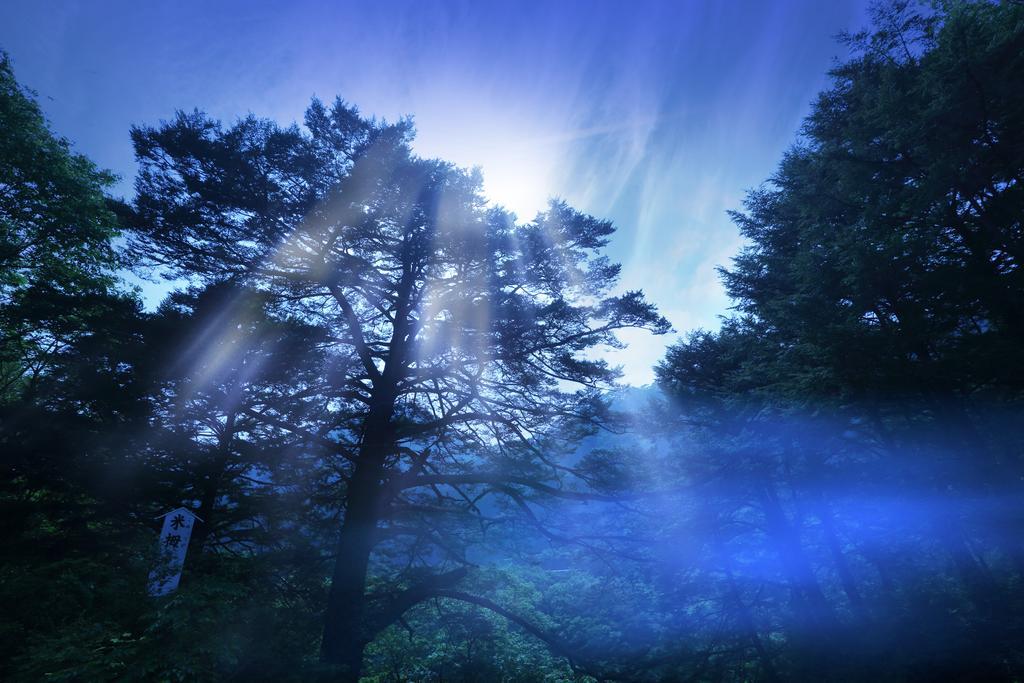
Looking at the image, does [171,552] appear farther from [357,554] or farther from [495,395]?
[495,395]

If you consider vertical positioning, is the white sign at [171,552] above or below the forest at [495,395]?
below

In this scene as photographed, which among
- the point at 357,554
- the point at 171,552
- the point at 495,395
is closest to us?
the point at 171,552

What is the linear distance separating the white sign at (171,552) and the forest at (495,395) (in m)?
0.03

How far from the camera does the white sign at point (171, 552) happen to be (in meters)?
4.24

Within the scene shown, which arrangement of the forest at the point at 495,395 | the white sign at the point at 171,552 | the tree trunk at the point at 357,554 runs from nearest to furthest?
1. the white sign at the point at 171,552
2. the forest at the point at 495,395
3. the tree trunk at the point at 357,554

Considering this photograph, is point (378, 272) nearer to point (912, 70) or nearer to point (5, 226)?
point (912, 70)

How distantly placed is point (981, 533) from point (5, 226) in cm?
2806

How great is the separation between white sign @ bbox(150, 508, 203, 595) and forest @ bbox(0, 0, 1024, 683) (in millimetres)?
33

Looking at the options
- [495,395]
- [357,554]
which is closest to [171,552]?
[357,554]

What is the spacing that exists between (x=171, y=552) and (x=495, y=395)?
609 centimetres

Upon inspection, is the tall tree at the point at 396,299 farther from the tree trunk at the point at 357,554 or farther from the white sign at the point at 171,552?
the white sign at the point at 171,552

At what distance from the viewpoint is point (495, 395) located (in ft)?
31.2

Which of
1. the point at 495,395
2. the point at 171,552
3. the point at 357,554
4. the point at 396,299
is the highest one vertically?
the point at 396,299

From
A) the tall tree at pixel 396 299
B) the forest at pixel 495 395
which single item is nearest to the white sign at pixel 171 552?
the forest at pixel 495 395
